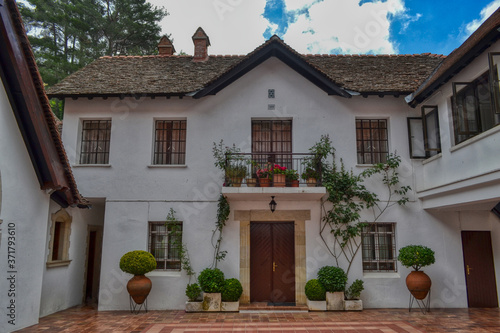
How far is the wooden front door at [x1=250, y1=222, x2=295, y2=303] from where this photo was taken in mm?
11406

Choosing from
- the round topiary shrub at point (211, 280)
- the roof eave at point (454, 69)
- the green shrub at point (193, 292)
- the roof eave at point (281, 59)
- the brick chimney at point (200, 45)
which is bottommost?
the green shrub at point (193, 292)

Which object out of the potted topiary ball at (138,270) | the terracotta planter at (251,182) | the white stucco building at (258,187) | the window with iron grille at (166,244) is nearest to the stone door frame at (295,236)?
the white stucco building at (258,187)

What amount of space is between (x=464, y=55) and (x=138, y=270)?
10.4m

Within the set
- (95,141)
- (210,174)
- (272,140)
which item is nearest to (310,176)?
(272,140)

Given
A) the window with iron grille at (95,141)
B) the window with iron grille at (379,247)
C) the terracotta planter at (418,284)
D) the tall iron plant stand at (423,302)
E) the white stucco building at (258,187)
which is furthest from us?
the window with iron grille at (95,141)

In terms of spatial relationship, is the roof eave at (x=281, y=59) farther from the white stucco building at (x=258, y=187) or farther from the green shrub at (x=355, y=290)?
the green shrub at (x=355, y=290)

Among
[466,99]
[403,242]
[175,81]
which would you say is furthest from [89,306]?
Answer: [466,99]

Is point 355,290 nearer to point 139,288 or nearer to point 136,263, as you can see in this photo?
point 139,288

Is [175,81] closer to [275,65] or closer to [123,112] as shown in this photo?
[123,112]

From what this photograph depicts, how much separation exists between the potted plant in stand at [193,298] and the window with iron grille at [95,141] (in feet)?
17.0

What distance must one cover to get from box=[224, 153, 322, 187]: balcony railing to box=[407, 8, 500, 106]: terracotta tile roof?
12.7ft

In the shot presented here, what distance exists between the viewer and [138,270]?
34.0ft

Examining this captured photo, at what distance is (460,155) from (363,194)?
9.96 ft

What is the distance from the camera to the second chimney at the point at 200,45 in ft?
48.6
